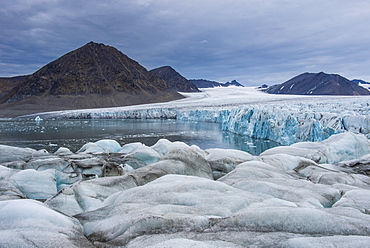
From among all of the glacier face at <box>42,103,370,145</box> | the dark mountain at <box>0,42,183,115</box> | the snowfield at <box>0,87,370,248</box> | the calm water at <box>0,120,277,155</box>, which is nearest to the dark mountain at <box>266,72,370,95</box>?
the dark mountain at <box>0,42,183,115</box>

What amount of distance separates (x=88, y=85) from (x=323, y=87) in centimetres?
10001

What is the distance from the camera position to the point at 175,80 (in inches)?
5684

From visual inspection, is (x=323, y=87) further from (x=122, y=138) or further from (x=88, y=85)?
(x=122, y=138)

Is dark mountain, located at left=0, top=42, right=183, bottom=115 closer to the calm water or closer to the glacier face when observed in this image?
the calm water

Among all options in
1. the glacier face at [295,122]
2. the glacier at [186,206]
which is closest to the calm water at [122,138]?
the glacier face at [295,122]

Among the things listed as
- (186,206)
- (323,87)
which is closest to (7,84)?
(323,87)

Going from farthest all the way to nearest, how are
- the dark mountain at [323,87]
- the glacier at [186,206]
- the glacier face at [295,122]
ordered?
1. the dark mountain at [323,87]
2. the glacier face at [295,122]
3. the glacier at [186,206]

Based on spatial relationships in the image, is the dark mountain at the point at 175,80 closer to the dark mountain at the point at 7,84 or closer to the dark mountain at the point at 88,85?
the dark mountain at the point at 88,85

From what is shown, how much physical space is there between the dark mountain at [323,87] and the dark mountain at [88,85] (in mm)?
62850

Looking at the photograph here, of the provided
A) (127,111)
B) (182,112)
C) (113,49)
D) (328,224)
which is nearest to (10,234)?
(328,224)

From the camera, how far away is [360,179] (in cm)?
660

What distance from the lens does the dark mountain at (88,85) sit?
78250mm

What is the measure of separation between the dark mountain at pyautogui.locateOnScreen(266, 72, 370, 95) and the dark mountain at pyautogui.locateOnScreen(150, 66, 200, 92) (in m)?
41.9

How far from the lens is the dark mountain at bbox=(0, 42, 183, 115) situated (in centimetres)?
7825
